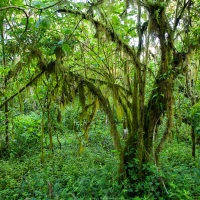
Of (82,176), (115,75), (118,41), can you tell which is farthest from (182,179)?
(118,41)

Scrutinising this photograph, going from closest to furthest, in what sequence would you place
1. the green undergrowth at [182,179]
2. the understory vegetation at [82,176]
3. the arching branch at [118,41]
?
the green undergrowth at [182,179], the understory vegetation at [82,176], the arching branch at [118,41]

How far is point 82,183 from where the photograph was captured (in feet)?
13.1

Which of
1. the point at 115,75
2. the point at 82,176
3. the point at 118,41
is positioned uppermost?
the point at 118,41

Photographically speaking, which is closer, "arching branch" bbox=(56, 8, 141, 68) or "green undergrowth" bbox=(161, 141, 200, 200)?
"green undergrowth" bbox=(161, 141, 200, 200)

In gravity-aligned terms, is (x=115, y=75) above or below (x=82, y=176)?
above

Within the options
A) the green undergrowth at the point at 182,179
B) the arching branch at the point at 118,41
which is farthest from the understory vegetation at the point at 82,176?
the arching branch at the point at 118,41

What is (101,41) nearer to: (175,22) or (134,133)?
(175,22)

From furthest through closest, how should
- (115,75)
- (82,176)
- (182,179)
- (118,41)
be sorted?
(115,75) → (82,176) → (182,179) → (118,41)

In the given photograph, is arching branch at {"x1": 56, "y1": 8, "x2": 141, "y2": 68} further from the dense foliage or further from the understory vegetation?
the understory vegetation

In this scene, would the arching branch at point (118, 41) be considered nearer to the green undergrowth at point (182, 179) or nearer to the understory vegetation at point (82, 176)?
the understory vegetation at point (82, 176)

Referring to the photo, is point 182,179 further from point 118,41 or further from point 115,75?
point 118,41

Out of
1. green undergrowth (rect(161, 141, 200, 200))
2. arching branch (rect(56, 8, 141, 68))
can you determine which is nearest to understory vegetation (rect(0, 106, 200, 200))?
green undergrowth (rect(161, 141, 200, 200))

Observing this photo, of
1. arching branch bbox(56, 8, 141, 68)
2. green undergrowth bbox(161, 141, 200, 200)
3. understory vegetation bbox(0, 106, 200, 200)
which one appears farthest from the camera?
arching branch bbox(56, 8, 141, 68)

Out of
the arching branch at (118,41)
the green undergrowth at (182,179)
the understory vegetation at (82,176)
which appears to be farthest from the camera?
the arching branch at (118,41)
